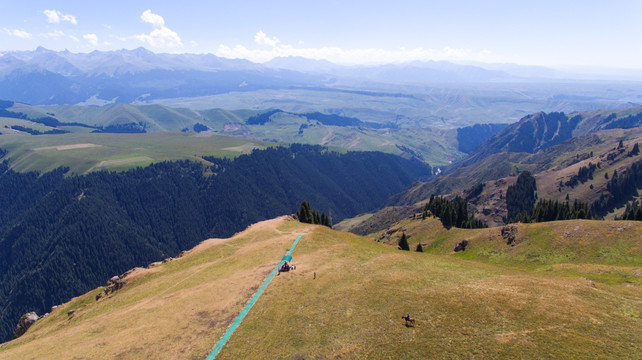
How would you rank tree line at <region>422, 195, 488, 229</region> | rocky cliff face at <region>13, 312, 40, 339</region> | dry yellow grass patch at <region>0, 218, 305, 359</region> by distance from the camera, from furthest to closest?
1. tree line at <region>422, 195, 488, 229</region>
2. rocky cliff face at <region>13, 312, 40, 339</region>
3. dry yellow grass patch at <region>0, 218, 305, 359</region>

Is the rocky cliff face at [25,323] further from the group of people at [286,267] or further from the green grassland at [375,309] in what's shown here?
the group of people at [286,267]

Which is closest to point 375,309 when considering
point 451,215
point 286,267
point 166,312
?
point 286,267

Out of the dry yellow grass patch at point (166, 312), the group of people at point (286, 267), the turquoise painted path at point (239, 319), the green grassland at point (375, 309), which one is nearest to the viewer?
the green grassland at point (375, 309)

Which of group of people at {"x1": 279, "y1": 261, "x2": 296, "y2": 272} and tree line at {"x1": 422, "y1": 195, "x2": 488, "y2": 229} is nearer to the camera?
group of people at {"x1": 279, "y1": 261, "x2": 296, "y2": 272}

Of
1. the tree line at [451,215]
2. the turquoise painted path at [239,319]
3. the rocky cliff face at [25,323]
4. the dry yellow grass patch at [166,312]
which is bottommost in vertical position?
the rocky cliff face at [25,323]

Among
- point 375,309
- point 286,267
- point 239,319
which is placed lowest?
point 239,319

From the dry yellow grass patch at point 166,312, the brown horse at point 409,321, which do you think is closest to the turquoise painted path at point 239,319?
the dry yellow grass patch at point 166,312

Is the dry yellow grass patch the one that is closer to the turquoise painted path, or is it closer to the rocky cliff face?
the turquoise painted path

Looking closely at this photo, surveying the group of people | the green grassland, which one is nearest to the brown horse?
the green grassland

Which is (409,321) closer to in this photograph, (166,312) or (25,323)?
(166,312)
